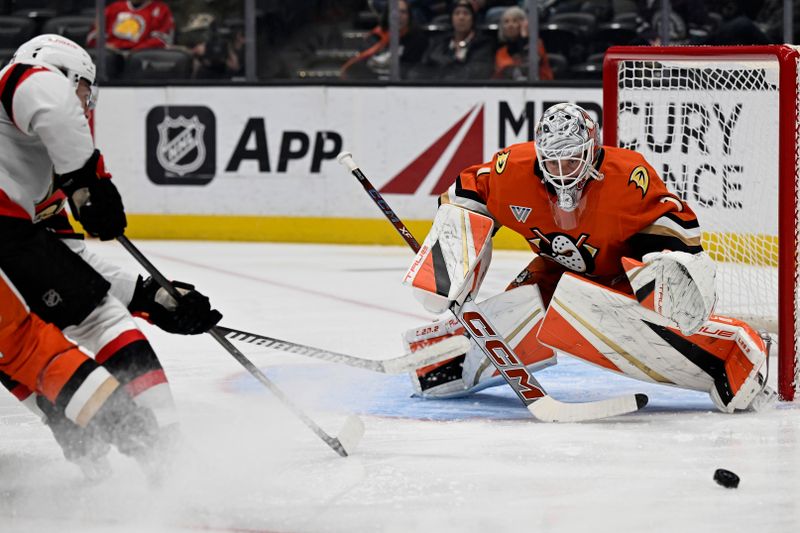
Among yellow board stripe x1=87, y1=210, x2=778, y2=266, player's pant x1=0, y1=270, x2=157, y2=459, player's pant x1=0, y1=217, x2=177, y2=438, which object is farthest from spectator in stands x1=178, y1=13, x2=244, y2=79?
player's pant x1=0, y1=270, x2=157, y2=459

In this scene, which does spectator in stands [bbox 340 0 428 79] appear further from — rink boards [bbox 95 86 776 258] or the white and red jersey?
the white and red jersey

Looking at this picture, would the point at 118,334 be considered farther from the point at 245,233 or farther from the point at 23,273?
the point at 245,233

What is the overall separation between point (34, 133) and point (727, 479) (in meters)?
1.46

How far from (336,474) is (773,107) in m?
2.02

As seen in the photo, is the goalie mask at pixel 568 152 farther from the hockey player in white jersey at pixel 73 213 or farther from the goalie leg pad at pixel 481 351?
the hockey player in white jersey at pixel 73 213

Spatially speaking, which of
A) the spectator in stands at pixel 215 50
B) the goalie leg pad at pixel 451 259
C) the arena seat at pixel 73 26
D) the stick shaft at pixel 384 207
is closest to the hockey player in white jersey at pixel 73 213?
the goalie leg pad at pixel 451 259

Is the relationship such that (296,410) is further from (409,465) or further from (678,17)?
(678,17)

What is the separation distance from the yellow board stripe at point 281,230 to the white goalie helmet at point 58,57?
420cm

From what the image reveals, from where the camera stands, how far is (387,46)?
6.95m

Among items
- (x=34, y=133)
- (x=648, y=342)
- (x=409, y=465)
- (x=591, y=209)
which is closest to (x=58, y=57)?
(x=34, y=133)

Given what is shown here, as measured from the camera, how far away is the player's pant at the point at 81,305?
2.52m

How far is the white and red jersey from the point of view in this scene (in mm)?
2416

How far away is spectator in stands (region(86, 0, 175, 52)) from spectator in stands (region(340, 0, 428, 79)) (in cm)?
113

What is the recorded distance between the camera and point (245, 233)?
718 centimetres
